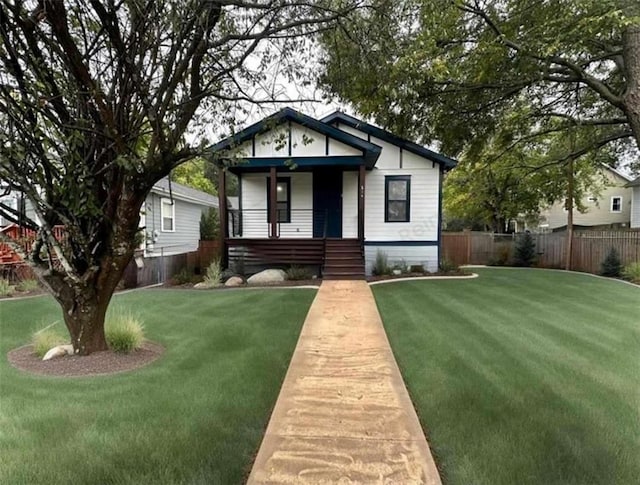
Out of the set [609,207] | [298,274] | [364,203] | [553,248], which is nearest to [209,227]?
[298,274]

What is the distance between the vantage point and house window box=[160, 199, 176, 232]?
53.6 feet

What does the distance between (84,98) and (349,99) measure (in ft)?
17.2

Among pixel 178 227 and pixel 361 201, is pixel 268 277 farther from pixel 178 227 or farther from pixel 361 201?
pixel 178 227

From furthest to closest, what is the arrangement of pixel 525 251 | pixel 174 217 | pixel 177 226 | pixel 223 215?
pixel 177 226 → pixel 174 217 → pixel 525 251 → pixel 223 215

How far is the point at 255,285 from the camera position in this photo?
1076 centimetres

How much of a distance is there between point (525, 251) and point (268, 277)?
12.3 m

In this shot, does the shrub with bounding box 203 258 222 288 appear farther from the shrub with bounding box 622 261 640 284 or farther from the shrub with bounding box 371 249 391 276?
the shrub with bounding box 622 261 640 284

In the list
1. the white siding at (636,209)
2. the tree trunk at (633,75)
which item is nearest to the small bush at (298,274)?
the tree trunk at (633,75)

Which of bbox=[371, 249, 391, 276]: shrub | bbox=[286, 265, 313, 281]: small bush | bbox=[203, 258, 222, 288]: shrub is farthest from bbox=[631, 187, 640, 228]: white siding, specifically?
bbox=[203, 258, 222, 288]: shrub

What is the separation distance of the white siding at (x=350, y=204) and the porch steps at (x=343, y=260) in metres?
1.31

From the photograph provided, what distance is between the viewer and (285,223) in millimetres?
14148

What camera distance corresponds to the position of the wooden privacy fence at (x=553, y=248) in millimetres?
13852

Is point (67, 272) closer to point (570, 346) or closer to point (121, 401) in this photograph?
point (121, 401)

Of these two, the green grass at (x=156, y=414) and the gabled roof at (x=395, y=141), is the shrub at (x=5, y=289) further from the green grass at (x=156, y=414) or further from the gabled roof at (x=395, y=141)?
the gabled roof at (x=395, y=141)
